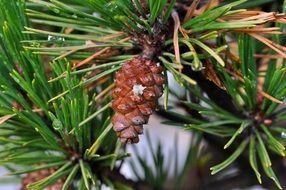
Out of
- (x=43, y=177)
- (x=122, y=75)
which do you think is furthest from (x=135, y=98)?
(x=43, y=177)

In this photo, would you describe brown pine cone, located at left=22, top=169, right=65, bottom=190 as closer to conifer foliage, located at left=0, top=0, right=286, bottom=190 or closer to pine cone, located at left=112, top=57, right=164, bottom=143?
conifer foliage, located at left=0, top=0, right=286, bottom=190

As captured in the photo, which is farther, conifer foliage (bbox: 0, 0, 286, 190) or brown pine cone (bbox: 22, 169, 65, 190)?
brown pine cone (bbox: 22, 169, 65, 190)

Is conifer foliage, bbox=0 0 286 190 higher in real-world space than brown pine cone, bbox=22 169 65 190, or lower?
higher

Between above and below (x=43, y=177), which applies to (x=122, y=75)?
above

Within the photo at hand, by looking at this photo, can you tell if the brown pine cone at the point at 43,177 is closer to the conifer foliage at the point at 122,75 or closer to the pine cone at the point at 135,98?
the conifer foliage at the point at 122,75

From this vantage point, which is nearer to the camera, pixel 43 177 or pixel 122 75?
pixel 122 75

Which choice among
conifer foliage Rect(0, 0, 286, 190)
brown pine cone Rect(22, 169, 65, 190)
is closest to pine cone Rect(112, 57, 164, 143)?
conifer foliage Rect(0, 0, 286, 190)

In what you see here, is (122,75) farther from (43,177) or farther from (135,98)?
(43,177)

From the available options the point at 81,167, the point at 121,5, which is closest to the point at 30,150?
the point at 81,167

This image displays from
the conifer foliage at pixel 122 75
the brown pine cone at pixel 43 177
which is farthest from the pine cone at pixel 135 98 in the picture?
the brown pine cone at pixel 43 177
